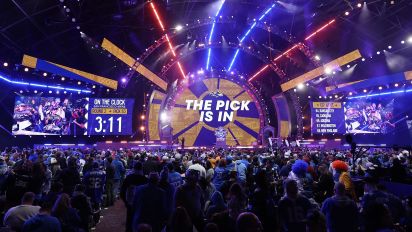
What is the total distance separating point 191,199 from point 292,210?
1.72 m

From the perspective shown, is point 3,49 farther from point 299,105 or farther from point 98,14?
point 299,105

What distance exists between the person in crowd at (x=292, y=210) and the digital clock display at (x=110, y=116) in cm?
2207

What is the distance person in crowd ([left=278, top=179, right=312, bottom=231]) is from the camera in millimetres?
4508

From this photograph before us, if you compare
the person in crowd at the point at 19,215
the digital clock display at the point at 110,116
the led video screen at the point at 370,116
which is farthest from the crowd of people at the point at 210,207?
the led video screen at the point at 370,116

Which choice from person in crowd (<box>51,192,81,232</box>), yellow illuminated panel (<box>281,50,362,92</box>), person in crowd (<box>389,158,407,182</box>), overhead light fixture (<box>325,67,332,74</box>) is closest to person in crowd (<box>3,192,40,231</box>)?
person in crowd (<box>51,192,81,232</box>)

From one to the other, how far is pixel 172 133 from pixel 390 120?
17684mm

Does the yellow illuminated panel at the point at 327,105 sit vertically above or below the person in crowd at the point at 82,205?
above

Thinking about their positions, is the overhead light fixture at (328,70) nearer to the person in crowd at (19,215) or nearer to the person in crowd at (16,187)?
the person in crowd at (16,187)

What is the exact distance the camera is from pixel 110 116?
2528 cm

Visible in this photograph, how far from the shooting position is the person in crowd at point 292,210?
4508mm

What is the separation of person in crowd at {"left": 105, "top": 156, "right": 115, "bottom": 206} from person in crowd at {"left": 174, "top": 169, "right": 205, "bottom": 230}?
19.8 ft

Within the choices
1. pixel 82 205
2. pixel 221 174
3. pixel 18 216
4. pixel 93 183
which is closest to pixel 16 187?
pixel 82 205

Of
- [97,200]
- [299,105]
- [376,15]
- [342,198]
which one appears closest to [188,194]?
[342,198]

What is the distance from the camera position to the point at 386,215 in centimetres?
367
